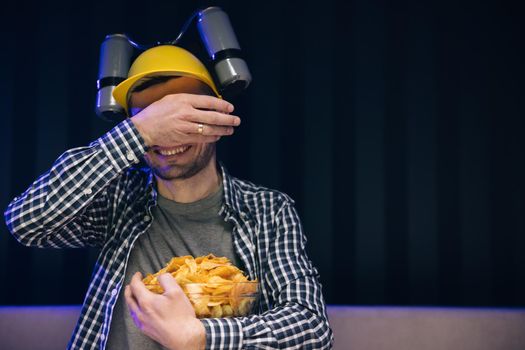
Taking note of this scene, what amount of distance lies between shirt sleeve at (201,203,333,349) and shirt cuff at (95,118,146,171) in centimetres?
45

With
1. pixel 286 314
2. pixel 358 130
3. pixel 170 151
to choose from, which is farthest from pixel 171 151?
pixel 358 130

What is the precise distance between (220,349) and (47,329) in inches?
39.3

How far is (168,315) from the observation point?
1222 millimetres

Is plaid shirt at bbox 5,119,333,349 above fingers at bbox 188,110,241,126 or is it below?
below

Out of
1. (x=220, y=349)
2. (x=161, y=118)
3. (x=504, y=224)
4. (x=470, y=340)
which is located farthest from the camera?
(x=504, y=224)

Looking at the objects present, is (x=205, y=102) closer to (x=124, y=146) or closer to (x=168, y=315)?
(x=124, y=146)

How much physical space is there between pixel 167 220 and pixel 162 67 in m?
0.44

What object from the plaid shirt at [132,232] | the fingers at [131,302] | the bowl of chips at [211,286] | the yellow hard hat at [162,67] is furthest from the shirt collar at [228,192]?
the fingers at [131,302]

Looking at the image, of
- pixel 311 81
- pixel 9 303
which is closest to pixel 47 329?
pixel 9 303

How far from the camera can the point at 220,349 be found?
1.32 m

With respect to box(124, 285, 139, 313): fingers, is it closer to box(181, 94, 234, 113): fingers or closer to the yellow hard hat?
box(181, 94, 234, 113): fingers

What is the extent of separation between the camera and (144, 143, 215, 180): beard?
5.77 feet

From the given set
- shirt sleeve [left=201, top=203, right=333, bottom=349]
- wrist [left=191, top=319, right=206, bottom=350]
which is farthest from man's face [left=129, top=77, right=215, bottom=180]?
wrist [left=191, top=319, right=206, bottom=350]

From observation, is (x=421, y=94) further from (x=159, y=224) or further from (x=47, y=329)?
(x=47, y=329)
